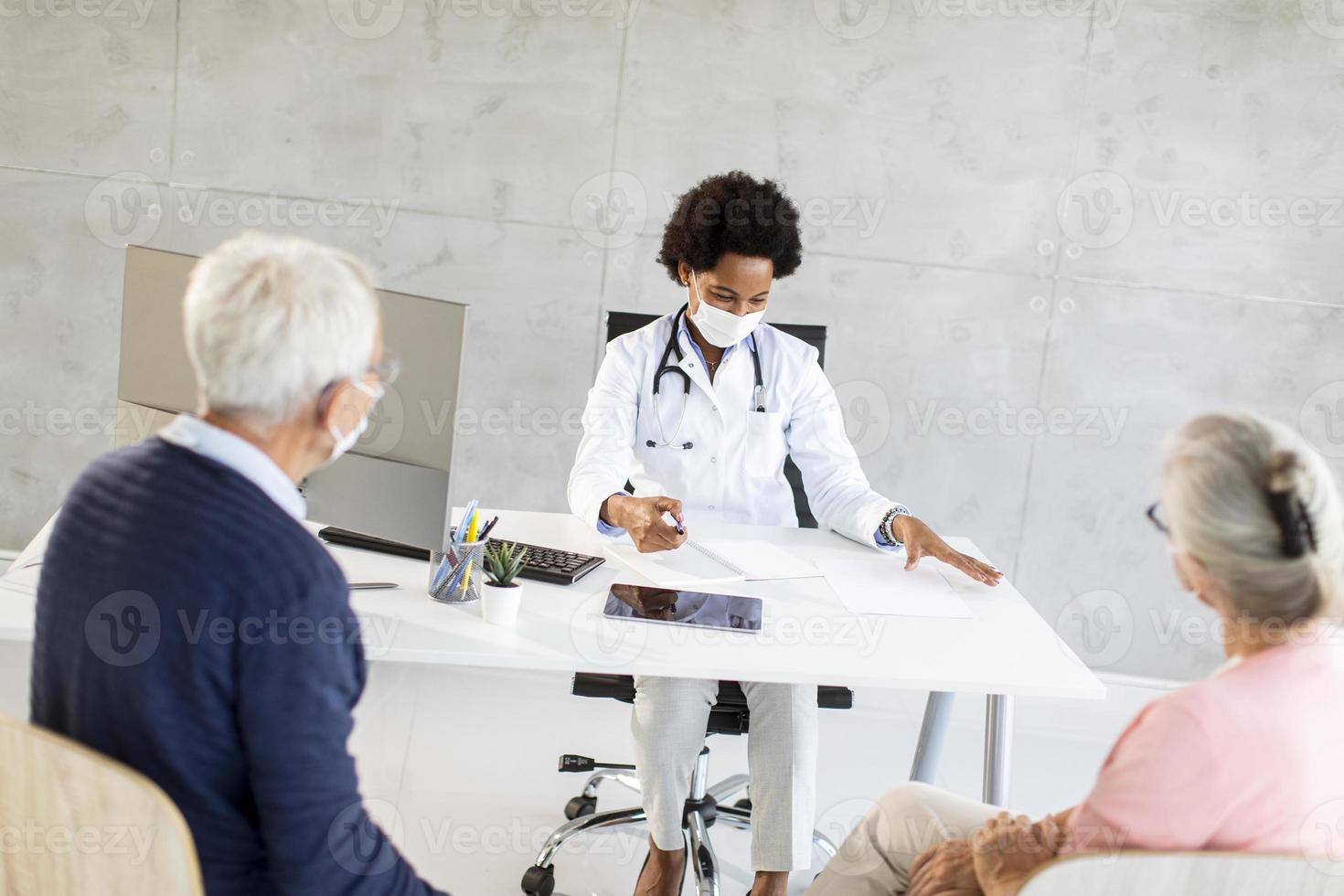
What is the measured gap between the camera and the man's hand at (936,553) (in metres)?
2.21

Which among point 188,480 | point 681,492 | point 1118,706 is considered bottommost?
point 1118,706

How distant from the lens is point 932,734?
235 centimetres

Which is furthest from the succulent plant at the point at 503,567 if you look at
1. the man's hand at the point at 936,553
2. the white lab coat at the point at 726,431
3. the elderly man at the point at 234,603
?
the man's hand at the point at 936,553

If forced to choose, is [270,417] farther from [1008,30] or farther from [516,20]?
[1008,30]

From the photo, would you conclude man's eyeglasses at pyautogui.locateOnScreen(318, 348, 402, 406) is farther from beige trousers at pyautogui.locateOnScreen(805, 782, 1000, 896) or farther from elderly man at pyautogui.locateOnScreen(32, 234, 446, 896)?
beige trousers at pyautogui.locateOnScreen(805, 782, 1000, 896)

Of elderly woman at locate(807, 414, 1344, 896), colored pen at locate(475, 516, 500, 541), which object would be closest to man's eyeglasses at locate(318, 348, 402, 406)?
colored pen at locate(475, 516, 500, 541)

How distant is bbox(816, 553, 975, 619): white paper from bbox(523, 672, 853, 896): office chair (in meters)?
0.21

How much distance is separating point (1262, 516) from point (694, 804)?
148 cm

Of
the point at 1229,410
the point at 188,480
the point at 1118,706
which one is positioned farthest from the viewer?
the point at 1118,706

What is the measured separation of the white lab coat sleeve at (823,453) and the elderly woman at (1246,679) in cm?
124

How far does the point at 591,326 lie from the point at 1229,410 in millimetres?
2322

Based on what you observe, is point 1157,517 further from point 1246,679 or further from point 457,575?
point 457,575

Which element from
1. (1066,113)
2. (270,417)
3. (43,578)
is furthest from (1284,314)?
(43,578)

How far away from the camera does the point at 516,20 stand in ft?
10.6
